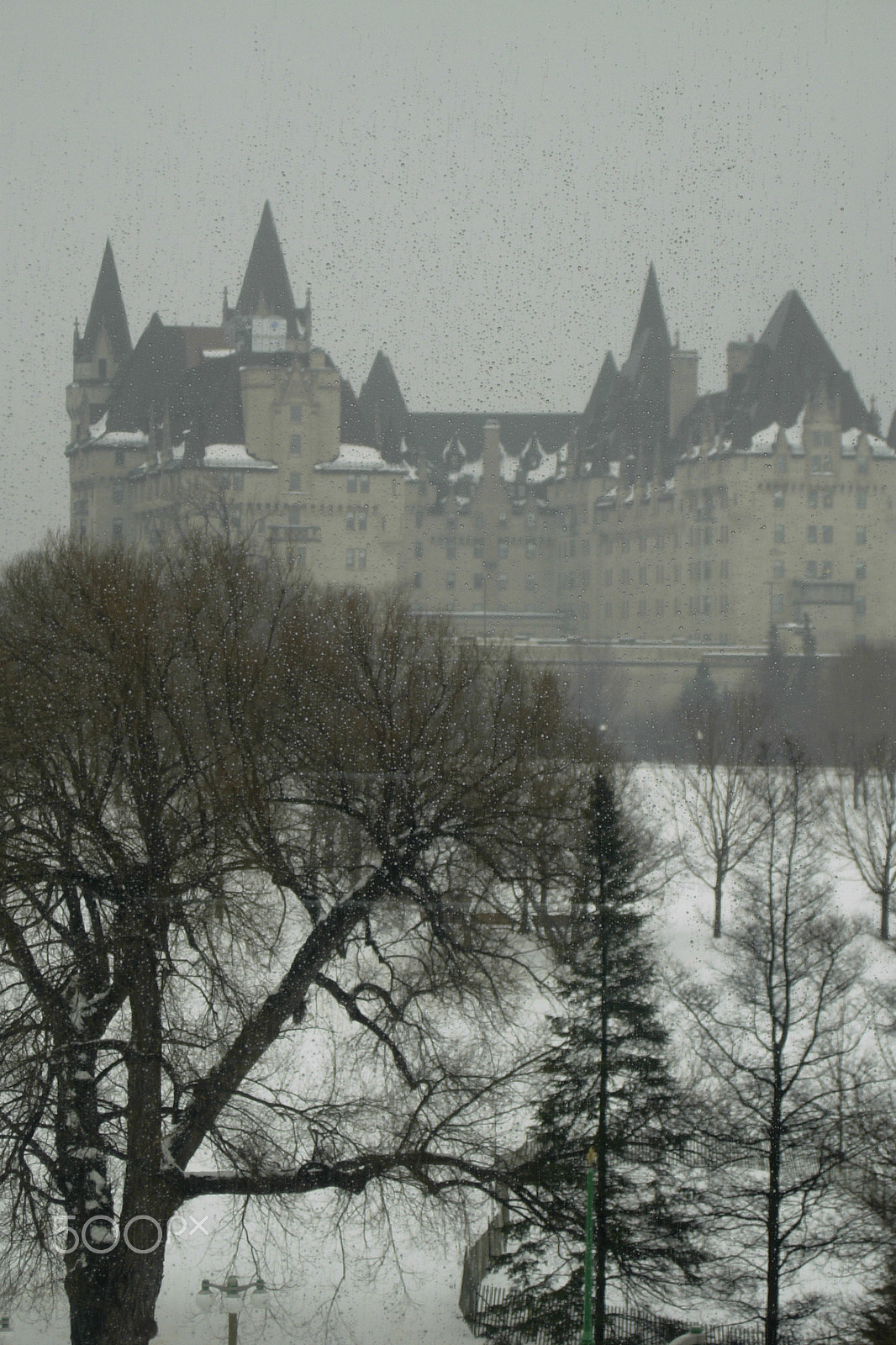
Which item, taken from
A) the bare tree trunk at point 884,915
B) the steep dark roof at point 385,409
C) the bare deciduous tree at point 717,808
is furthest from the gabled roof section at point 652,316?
the bare tree trunk at point 884,915

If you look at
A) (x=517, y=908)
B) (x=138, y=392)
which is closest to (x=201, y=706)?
(x=517, y=908)

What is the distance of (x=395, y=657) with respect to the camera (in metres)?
8.74

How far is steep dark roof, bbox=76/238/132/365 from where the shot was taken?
153 feet

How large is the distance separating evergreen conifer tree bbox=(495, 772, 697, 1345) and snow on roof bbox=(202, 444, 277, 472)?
36429mm

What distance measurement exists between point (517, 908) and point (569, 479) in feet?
134

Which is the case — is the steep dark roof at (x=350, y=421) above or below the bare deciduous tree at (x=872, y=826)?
above

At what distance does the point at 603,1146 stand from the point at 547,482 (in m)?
43.4

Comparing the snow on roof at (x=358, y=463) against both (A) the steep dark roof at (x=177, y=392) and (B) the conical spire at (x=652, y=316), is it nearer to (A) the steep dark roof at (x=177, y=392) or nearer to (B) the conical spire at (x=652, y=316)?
(A) the steep dark roof at (x=177, y=392)

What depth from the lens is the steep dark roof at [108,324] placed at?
153ft

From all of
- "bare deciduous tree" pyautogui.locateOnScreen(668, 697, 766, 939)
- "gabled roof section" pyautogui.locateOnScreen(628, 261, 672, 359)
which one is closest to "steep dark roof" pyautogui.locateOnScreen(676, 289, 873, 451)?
"gabled roof section" pyautogui.locateOnScreen(628, 261, 672, 359)

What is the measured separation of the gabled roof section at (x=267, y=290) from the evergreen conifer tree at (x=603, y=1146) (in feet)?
139

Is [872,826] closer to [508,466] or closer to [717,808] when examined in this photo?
[717,808]

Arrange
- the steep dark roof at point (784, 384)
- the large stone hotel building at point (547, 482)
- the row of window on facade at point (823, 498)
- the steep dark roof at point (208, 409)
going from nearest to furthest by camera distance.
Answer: the large stone hotel building at point (547, 482)
the row of window on facade at point (823, 498)
the steep dark roof at point (784, 384)
the steep dark roof at point (208, 409)


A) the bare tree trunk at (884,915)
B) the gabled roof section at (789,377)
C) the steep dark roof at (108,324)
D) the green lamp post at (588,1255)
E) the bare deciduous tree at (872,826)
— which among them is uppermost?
the steep dark roof at (108,324)
